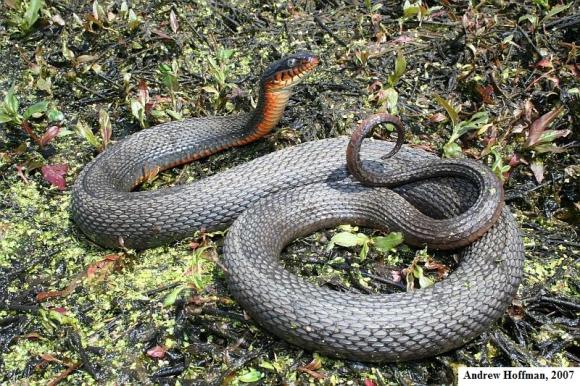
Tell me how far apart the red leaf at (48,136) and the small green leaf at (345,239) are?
138 inches

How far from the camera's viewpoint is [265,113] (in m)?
6.68

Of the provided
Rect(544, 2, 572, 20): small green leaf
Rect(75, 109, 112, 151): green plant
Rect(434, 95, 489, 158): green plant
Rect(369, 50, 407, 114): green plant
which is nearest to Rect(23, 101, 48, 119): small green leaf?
Rect(75, 109, 112, 151): green plant

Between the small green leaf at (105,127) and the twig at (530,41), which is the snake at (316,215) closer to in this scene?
the small green leaf at (105,127)

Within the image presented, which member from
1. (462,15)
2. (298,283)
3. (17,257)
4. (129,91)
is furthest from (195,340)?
(462,15)

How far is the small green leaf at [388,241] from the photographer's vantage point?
5.57 m

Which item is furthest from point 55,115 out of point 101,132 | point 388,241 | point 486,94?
point 486,94

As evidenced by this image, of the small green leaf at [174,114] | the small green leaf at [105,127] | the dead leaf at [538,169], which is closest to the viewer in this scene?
the dead leaf at [538,169]

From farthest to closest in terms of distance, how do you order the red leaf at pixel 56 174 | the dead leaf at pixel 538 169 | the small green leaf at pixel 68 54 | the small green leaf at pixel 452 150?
the small green leaf at pixel 68 54, the red leaf at pixel 56 174, the small green leaf at pixel 452 150, the dead leaf at pixel 538 169

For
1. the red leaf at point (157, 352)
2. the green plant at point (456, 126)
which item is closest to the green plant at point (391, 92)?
the green plant at point (456, 126)

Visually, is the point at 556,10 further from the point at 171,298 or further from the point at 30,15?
the point at 30,15

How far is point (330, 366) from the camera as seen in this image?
16.1 ft

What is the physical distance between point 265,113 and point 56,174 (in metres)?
2.36

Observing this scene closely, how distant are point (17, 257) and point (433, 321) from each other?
3.96 metres

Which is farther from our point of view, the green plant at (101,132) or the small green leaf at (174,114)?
the small green leaf at (174,114)
